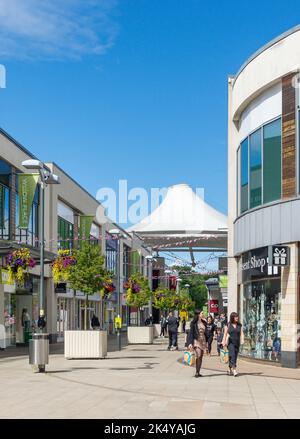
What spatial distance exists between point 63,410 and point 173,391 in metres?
3.72

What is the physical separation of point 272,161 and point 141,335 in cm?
1988

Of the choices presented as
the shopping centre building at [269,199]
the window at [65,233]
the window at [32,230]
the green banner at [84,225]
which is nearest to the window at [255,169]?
the shopping centre building at [269,199]

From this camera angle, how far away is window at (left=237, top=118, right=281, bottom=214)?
81.3ft

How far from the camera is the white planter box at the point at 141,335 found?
4253 cm

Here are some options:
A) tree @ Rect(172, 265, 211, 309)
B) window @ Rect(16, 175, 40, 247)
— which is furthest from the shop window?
tree @ Rect(172, 265, 211, 309)

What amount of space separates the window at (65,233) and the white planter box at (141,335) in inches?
284

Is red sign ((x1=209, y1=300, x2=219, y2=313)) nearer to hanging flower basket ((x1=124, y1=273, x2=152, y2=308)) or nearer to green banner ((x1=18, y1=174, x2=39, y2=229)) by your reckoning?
hanging flower basket ((x1=124, y1=273, x2=152, y2=308))

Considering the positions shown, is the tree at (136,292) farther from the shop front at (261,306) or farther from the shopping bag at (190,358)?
the shopping bag at (190,358)

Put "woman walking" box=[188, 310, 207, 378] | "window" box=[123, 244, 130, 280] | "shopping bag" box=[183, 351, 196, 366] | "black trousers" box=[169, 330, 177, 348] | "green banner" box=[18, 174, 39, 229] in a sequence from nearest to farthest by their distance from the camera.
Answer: "woman walking" box=[188, 310, 207, 378]
"shopping bag" box=[183, 351, 196, 366]
"black trousers" box=[169, 330, 177, 348]
"green banner" box=[18, 174, 39, 229]
"window" box=[123, 244, 130, 280]

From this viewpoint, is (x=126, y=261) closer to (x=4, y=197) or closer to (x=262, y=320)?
(x=4, y=197)

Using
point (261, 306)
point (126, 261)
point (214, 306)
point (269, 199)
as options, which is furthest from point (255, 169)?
point (214, 306)
